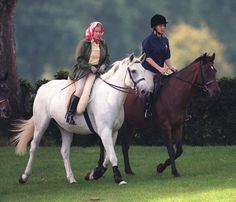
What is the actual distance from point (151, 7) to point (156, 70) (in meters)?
23.2

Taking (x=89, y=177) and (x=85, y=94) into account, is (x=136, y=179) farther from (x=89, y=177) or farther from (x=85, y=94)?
(x=85, y=94)

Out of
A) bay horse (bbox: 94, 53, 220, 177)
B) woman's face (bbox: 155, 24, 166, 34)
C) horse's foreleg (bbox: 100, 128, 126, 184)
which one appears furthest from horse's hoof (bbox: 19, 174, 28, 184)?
woman's face (bbox: 155, 24, 166, 34)

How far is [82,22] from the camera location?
39.0m

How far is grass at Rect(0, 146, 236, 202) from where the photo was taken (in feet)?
43.4

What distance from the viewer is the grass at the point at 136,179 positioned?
1323cm

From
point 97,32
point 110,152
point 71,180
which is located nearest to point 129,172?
point 71,180

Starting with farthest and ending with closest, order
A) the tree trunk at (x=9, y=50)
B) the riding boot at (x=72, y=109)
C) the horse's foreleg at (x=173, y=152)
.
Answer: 1. the tree trunk at (x=9, y=50)
2. the horse's foreleg at (x=173, y=152)
3. the riding boot at (x=72, y=109)

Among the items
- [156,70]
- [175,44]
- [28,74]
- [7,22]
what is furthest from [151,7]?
[156,70]

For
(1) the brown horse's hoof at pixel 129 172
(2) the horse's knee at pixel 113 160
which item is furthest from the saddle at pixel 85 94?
(1) the brown horse's hoof at pixel 129 172

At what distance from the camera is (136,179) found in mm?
15820

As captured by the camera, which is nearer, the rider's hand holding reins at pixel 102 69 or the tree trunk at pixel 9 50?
the rider's hand holding reins at pixel 102 69

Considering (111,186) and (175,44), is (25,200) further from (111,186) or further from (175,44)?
(175,44)

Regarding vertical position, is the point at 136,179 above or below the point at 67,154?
below

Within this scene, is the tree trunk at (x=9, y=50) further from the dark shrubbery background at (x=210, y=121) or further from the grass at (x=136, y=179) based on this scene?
the grass at (x=136, y=179)
